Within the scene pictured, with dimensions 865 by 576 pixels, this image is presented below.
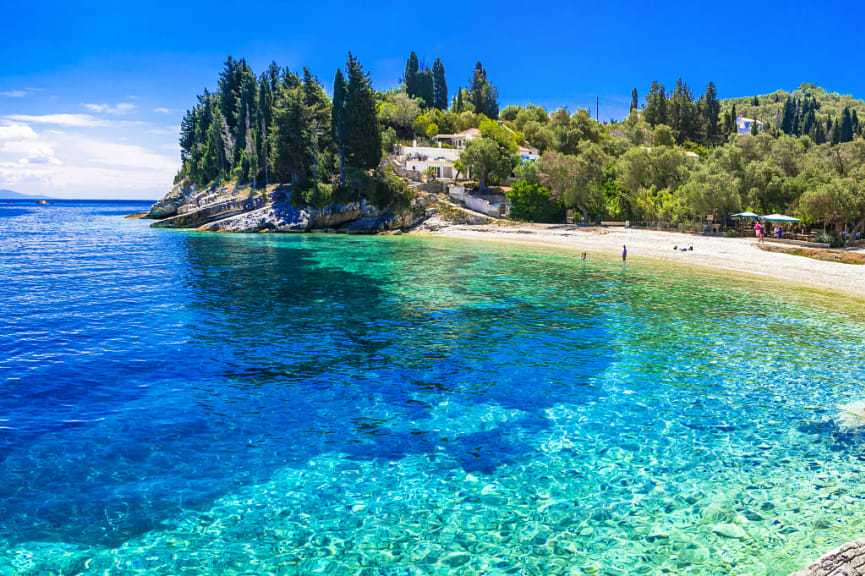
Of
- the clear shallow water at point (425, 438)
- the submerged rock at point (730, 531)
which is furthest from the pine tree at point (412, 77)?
the submerged rock at point (730, 531)

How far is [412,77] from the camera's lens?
505 ft

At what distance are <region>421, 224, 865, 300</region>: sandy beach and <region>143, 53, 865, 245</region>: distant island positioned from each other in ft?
20.7

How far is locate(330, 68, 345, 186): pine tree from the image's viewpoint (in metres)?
84.2

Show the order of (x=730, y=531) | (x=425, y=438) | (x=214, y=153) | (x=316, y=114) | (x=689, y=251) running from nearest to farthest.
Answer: (x=730, y=531)
(x=425, y=438)
(x=689, y=251)
(x=316, y=114)
(x=214, y=153)

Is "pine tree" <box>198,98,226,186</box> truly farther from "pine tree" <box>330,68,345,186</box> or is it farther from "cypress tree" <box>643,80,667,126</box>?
"cypress tree" <box>643,80,667,126</box>

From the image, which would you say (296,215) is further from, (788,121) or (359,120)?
(788,121)

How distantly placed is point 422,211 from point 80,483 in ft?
254

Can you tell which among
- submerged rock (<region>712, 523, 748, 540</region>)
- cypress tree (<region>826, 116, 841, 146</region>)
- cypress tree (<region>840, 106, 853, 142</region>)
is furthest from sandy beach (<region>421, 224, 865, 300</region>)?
cypress tree (<region>840, 106, 853, 142</region>)

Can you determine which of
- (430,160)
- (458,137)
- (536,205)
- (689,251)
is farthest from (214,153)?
(689,251)

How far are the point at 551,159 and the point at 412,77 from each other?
298 feet

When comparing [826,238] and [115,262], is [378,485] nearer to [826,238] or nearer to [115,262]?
[115,262]

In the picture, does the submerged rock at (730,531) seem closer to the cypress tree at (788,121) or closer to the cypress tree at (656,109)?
the cypress tree at (656,109)

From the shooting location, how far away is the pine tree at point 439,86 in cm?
15250

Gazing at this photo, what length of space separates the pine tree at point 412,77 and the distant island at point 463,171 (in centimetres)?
3161
